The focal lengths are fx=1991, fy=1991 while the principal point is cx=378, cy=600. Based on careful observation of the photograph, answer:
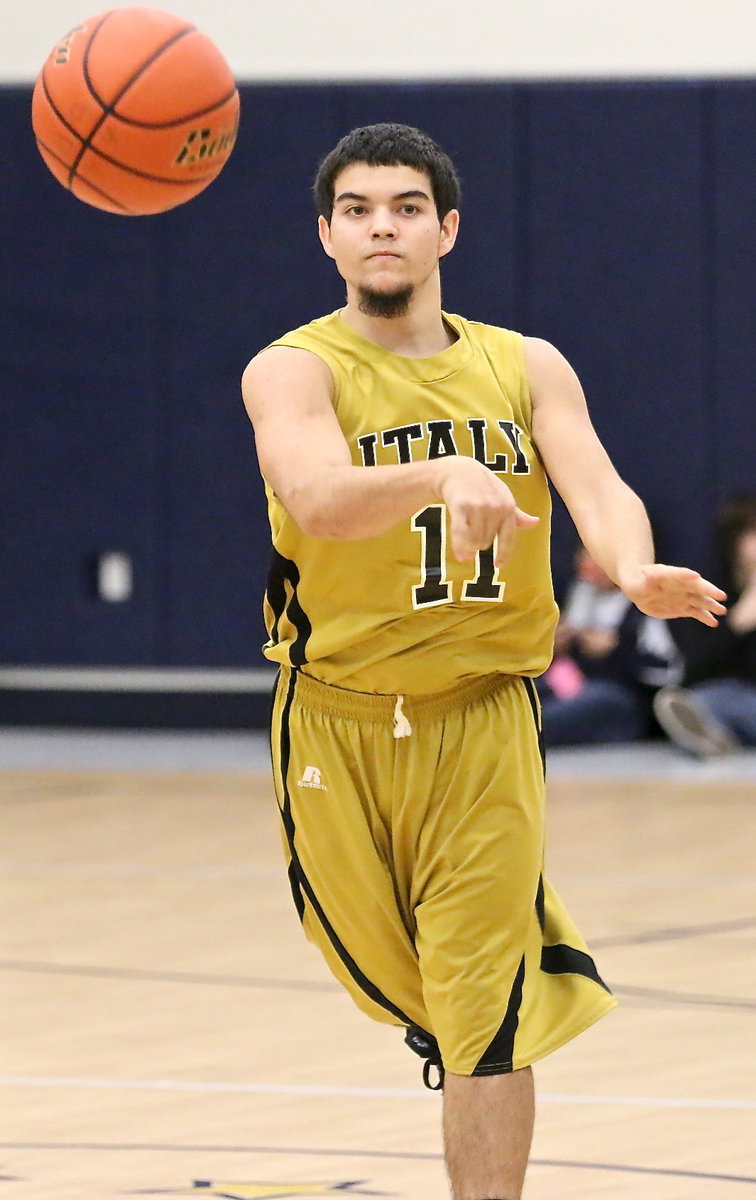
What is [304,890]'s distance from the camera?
11.6 ft

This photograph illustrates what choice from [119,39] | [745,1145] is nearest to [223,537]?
[119,39]

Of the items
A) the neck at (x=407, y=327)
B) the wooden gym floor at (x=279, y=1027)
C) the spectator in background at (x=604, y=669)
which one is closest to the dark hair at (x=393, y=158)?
the neck at (x=407, y=327)

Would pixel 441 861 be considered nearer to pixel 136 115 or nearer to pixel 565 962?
pixel 565 962

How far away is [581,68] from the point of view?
11773 millimetres

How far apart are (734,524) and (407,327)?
25.4ft

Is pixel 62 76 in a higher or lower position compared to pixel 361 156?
higher

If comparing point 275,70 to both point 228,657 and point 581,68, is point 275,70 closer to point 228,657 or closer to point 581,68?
point 581,68

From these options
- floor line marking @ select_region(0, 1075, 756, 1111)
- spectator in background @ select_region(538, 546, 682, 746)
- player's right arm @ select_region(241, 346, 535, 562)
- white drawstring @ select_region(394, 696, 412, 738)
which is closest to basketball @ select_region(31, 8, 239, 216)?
player's right arm @ select_region(241, 346, 535, 562)

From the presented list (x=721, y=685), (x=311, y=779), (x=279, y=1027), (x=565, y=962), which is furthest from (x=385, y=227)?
(x=721, y=685)

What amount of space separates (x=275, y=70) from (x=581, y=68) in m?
1.83

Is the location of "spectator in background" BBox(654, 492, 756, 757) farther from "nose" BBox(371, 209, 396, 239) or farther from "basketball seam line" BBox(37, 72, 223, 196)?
"nose" BBox(371, 209, 396, 239)

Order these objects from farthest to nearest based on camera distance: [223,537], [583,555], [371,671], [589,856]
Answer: [223,537]
[583,555]
[589,856]
[371,671]

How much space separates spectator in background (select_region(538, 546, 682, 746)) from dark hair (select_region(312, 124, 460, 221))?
7.51 meters

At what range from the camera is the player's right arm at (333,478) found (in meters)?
2.76
